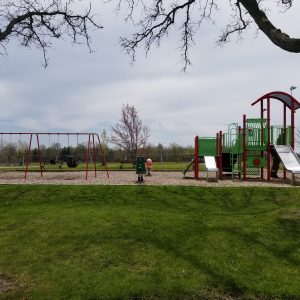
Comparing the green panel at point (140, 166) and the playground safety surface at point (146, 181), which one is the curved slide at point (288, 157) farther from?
the green panel at point (140, 166)

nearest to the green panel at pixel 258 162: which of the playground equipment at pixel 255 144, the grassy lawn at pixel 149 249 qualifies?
the playground equipment at pixel 255 144

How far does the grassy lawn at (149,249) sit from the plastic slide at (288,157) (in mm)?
5628

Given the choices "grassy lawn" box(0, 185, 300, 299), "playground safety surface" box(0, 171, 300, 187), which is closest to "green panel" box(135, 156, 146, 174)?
"playground safety surface" box(0, 171, 300, 187)

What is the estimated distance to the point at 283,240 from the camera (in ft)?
28.0

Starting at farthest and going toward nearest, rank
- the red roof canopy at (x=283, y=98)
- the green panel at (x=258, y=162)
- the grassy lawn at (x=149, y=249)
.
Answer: the red roof canopy at (x=283, y=98) → the green panel at (x=258, y=162) → the grassy lawn at (x=149, y=249)

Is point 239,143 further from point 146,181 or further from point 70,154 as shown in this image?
point 70,154

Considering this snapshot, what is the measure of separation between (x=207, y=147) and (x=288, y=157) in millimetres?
4045

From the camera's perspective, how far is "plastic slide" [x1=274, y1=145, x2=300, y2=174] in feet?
58.4

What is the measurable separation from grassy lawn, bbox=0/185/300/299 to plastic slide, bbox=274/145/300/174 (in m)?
5.63

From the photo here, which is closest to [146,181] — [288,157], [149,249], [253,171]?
[253,171]

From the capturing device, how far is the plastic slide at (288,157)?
17.8 meters

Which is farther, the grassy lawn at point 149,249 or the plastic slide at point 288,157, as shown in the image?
the plastic slide at point 288,157

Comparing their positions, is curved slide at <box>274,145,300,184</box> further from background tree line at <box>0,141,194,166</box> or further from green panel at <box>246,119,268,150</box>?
background tree line at <box>0,141,194,166</box>

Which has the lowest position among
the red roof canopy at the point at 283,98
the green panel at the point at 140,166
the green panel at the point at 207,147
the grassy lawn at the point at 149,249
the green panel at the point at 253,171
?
the grassy lawn at the point at 149,249
